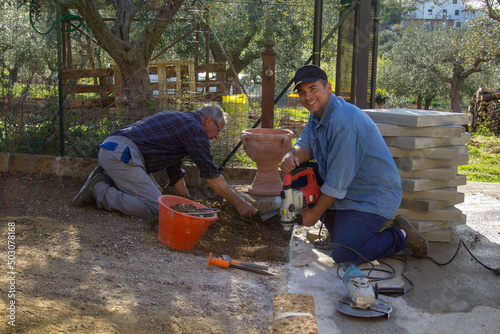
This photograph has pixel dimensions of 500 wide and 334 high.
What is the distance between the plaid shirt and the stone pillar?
1354mm

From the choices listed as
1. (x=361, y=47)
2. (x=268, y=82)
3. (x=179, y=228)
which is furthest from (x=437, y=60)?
(x=179, y=228)

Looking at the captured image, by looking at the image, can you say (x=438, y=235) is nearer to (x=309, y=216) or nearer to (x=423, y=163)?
(x=423, y=163)

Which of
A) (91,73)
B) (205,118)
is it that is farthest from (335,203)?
(91,73)

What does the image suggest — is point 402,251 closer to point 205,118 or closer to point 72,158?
point 205,118

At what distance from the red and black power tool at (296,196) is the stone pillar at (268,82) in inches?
83.1

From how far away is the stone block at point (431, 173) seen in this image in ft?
13.1

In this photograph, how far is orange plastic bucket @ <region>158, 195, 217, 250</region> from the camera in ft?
11.9

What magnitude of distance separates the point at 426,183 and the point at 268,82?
7.84ft

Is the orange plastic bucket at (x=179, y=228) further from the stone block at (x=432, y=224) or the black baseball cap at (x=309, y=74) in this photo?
the stone block at (x=432, y=224)

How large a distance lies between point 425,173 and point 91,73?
4.80 meters

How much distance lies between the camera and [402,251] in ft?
12.5

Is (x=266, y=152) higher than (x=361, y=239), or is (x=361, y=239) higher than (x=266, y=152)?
(x=266, y=152)

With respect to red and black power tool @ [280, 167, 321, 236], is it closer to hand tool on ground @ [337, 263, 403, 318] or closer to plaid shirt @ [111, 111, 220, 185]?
hand tool on ground @ [337, 263, 403, 318]

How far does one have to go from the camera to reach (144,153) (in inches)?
182
